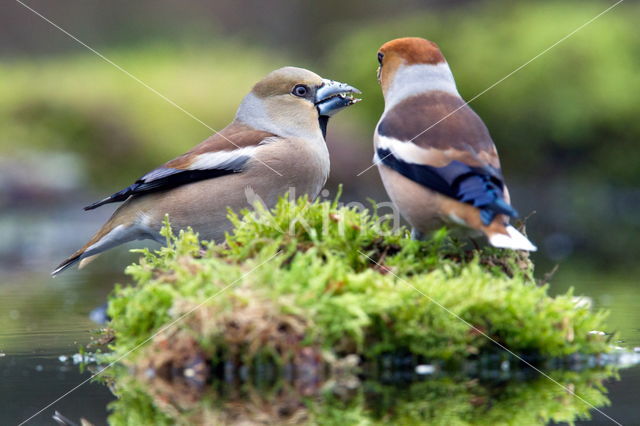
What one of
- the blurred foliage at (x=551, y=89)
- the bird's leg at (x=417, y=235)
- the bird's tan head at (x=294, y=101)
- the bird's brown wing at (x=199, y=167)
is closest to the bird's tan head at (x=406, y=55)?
the bird's tan head at (x=294, y=101)

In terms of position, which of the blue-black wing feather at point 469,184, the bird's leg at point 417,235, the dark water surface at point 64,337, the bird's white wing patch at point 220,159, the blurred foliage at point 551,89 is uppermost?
the blurred foliage at point 551,89

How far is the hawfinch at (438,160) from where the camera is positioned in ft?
19.4

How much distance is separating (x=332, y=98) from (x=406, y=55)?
101 centimetres

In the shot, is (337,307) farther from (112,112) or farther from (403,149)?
(112,112)

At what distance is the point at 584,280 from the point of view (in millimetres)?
10211

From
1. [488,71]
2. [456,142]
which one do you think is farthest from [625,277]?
[488,71]

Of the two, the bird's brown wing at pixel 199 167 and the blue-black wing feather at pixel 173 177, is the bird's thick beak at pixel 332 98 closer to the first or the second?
the bird's brown wing at pixel 199 167

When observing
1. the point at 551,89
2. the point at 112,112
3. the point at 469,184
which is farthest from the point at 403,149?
the point at 551,89

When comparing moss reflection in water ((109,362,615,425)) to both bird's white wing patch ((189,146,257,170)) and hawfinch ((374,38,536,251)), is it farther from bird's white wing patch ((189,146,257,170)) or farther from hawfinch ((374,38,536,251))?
bird's white wing patch ((189,146,257,170))

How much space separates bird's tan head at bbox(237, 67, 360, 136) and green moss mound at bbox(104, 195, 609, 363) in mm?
2414

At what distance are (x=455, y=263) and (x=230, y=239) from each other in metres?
1.47

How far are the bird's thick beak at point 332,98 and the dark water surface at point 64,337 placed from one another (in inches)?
107

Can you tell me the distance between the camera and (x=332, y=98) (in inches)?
328

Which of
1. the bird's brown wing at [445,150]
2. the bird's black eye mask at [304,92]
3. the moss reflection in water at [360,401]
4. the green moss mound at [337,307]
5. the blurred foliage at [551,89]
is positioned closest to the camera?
the moss reflection in water at [360,401]
